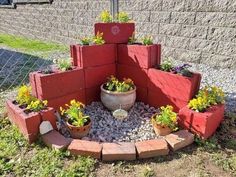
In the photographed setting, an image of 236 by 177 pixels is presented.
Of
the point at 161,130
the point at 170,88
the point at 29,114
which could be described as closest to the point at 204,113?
the point at 161,130

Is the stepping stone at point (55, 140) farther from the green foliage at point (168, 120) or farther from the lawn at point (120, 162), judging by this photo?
the green foliage at point (168, 120)

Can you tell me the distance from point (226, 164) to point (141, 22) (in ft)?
15.1

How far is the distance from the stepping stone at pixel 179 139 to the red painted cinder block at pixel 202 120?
0.11 metres

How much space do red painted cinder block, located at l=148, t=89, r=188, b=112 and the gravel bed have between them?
4.1 inches

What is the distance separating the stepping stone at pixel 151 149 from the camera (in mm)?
2924

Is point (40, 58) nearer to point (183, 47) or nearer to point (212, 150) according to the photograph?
point (183, 47)

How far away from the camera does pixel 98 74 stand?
161 inches

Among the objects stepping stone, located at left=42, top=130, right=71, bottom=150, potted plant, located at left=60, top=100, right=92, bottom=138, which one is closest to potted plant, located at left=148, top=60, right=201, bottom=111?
potted plant, located at left=60, top=100, right=92, bottom=138

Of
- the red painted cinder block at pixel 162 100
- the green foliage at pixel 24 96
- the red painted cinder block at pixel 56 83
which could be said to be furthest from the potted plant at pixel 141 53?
the green foliage at pixel 24 96

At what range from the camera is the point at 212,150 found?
3049mm

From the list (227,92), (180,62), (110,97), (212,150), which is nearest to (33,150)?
(110,97)

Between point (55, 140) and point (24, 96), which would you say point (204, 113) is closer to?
point (55, 140)

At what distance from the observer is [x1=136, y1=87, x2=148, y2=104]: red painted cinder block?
4.08m

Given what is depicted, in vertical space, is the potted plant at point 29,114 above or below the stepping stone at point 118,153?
above
